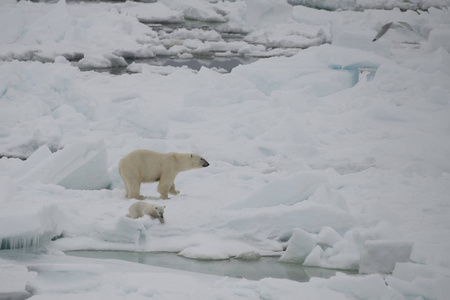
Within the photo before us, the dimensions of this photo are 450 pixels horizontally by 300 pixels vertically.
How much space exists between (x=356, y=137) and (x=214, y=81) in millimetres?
2845

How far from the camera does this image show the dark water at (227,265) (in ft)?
12.7

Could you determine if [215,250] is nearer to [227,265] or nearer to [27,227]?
[227,265]

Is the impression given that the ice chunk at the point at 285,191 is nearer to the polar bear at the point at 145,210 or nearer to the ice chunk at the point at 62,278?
the polar bear at the point at 145,210

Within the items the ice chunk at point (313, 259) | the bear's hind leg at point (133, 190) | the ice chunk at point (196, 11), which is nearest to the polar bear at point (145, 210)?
the bear's hind leg at point (133, 190)

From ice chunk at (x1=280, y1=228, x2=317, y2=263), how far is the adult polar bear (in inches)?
56.6

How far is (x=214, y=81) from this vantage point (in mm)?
9953

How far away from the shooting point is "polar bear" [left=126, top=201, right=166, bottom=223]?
14.8ft

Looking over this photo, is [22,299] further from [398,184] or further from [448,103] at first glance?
[448,103]

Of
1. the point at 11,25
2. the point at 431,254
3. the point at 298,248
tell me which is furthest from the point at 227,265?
the point at 11,25

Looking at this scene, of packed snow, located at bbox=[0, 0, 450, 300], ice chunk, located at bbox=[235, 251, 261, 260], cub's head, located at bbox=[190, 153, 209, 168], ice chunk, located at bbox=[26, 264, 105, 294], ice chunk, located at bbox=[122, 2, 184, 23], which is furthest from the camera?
ice chunk, located at bbox=[122, 2, 184, 23]

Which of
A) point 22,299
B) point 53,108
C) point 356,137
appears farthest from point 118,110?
point 22,299

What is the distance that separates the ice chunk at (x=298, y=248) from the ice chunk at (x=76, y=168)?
7.03 feet

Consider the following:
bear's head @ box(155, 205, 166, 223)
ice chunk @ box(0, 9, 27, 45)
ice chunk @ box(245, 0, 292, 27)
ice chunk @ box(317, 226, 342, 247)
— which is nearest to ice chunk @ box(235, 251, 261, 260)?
ice chunk @ box(317, 226, 342, 247)

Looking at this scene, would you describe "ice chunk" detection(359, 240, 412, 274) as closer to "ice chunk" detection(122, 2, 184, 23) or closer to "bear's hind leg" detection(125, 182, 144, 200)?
"bear's hind leg" detection(125, 182, 144, 200)
